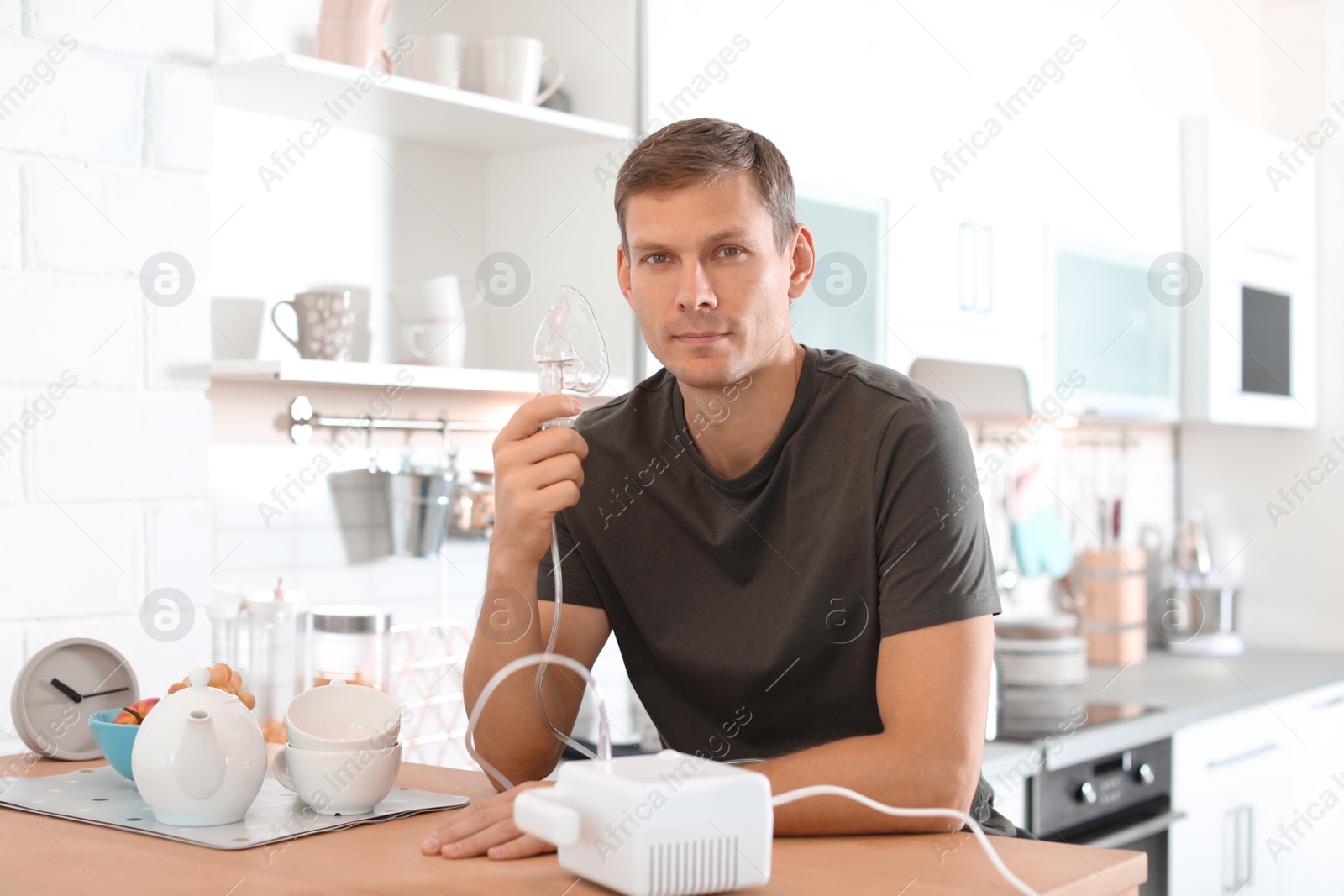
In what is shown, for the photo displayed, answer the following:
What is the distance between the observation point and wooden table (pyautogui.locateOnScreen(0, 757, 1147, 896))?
997mm

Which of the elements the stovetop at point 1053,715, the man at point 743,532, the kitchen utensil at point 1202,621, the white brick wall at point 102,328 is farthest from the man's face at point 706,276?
the kitchen utensil at point 1202,621

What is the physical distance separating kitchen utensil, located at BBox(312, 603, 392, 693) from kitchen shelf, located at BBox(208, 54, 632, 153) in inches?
33.4

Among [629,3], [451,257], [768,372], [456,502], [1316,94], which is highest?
[1316,94]

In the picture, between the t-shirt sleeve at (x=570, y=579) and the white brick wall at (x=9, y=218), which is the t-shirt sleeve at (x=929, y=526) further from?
the white brick wall at (x=9, y=218)

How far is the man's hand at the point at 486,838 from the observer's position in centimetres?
108

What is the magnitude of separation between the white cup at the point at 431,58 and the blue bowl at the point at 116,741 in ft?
4.34

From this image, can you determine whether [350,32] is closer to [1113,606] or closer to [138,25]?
[138,25]

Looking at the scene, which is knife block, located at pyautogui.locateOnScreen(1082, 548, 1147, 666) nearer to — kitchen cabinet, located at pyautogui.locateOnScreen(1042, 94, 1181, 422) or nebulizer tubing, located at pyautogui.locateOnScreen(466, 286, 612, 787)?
kitchen cabinet, located at pyautogui.locateOnScreen(1042, 94, 1181, 422)

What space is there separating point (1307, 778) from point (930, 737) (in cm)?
276

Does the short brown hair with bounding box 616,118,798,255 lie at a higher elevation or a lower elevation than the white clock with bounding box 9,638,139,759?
higher

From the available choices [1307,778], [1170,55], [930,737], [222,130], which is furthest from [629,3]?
[1307,778]

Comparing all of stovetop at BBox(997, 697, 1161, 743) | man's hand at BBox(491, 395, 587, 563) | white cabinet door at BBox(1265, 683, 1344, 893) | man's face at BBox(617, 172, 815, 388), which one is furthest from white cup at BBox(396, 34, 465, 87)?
white cabinet door at BBox(1265, 683, 1344, 893)

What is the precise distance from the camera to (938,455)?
4.77 ft

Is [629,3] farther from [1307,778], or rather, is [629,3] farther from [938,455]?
[1307,778]
